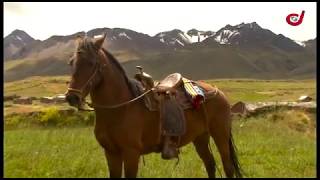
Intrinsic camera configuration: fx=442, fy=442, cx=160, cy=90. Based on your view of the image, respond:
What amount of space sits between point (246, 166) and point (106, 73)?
17.8 feet

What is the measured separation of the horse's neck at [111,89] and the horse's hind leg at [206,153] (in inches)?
91.3

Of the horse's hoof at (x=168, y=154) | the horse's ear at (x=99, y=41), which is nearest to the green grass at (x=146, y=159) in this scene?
the horse's hoof at (x=168, y=154)

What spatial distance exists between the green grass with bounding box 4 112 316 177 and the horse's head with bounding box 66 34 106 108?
3.59 meters

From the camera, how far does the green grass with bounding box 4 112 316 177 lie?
9.57 metres

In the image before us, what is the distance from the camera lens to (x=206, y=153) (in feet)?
27.6

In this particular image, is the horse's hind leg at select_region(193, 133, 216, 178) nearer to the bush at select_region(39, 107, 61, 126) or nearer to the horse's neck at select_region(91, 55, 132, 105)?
the horse's neck at select_region(91, 55, 132, 105)

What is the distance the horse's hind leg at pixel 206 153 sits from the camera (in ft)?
27.4

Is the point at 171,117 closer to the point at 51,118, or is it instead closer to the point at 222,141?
the point at 222,141

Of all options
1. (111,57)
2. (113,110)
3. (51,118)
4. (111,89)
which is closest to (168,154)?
(113,110)

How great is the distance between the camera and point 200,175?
9.39 m

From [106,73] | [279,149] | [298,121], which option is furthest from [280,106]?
[106,73]

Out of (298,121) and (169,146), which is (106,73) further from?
(298,121)

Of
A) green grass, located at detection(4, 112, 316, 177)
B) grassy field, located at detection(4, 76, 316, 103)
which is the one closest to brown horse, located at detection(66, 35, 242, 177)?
green grass, located at detection(4, 112, 316, 177)

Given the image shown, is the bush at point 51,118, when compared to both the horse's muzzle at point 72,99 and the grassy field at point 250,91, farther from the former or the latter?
the grassy field at point 250,91
